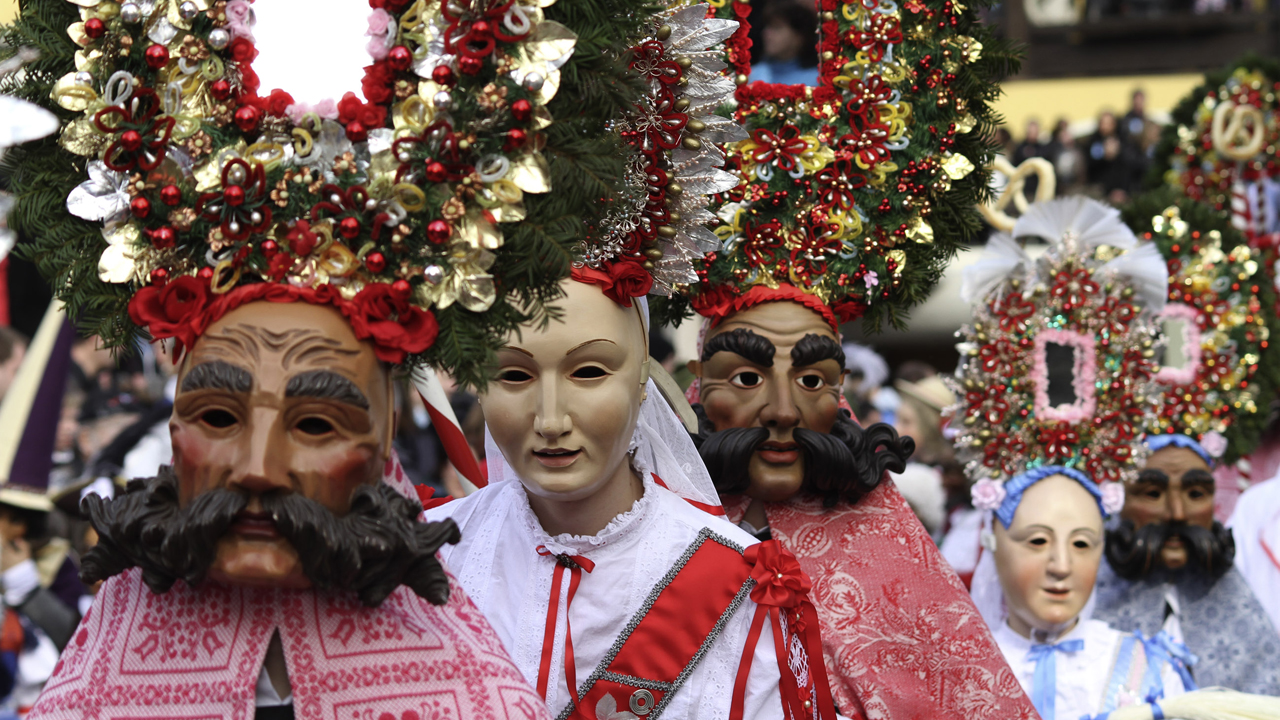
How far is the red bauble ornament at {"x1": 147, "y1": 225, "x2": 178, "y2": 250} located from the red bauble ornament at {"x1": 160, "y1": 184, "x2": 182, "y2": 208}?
5 centimetres

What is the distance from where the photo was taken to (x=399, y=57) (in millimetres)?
2840

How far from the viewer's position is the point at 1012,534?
5.58 metres

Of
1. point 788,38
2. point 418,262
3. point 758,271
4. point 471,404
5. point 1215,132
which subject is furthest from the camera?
point 1215,132

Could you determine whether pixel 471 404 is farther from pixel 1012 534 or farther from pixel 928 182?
pixel 928 182

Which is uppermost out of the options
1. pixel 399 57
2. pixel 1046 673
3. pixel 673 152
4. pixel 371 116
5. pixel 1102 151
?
pixel 1102 151

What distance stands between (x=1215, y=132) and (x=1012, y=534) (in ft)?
11.1

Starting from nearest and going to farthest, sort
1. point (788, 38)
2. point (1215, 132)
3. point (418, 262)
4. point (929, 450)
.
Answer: point (418, 262) < point (788, 38) < point (1215, 132) < point (929, 450)

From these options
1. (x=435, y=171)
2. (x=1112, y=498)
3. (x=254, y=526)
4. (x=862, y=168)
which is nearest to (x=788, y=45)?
(x=862, y=168)

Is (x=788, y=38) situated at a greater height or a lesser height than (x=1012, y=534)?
greater

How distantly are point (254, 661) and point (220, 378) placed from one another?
0.56 metres

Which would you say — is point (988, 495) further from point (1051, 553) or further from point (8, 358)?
point (8, 358)

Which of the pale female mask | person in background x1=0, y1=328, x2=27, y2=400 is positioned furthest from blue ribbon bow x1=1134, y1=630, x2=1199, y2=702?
person in background x1=0, y1=328, x2=27, y2=400

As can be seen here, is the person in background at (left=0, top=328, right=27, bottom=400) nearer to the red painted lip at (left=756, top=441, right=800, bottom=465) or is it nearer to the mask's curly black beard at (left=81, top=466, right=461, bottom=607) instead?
the red painted lip at (left=756, top=441, right=800, bottom=465)

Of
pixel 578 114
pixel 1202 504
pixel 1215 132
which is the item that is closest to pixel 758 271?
pixel 578 114
